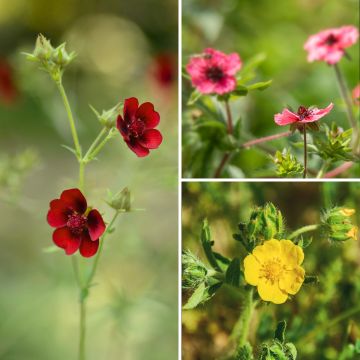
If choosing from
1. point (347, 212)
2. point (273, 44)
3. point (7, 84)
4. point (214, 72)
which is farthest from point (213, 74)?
point (7, 84)

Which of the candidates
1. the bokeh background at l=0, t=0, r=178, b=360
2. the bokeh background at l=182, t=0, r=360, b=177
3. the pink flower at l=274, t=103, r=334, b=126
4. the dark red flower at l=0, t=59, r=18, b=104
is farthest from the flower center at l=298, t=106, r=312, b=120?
the dark red flower at l=0, t=59, r=18, b=104

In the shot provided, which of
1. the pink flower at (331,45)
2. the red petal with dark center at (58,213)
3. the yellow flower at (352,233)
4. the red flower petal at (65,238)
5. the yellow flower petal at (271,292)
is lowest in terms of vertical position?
the yellow flower petal at (271,292)

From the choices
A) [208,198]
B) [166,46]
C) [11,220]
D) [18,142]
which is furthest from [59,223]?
[166,46]

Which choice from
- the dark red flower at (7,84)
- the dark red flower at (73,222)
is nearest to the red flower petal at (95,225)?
the dark red flower at (73,222)

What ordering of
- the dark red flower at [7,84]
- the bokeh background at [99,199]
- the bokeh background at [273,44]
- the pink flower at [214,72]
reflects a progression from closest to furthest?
the pink flower at [214,72]
the bokeh background at [273,44]
the bokeh background at [99,199]
the dark red flower at [7,84]

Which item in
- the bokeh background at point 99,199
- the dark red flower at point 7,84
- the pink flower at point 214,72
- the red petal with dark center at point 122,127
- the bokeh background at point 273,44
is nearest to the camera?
the red petal with dark center at point 122,127

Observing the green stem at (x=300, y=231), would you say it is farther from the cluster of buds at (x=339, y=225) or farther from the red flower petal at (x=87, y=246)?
the red flower petal at (x=87, y=246)

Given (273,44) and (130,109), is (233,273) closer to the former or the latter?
(130,109)
